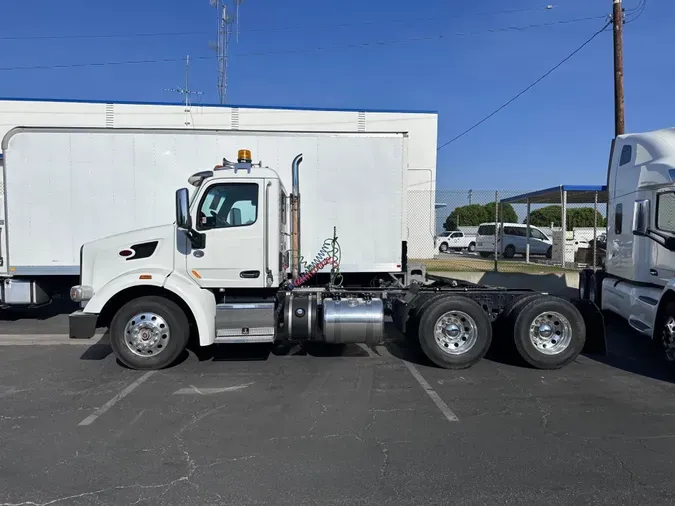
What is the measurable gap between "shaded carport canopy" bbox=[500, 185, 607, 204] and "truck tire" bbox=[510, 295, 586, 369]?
11.1 metres

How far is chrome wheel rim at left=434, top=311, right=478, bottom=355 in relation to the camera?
7152 mm

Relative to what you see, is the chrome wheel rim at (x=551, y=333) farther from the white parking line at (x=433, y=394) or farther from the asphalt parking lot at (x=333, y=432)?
the white parking line at (x=433, y=394)

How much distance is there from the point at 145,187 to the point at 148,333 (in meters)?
3.68

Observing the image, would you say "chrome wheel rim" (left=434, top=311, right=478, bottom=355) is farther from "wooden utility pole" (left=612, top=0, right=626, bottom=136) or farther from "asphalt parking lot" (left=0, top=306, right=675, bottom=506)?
"wooden utility pole" (left=612, top=0, right=626, bottom=136)

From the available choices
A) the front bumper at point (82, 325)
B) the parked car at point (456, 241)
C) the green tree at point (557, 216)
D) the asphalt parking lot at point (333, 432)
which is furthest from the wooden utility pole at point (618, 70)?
the green tree at point (557, 216)

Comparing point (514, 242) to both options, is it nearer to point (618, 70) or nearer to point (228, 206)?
point (618, 70)

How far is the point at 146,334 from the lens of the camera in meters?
6.91

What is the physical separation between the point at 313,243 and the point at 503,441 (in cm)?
567

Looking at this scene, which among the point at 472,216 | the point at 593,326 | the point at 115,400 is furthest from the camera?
the point at 472,216

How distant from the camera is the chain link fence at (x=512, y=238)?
15.0 m

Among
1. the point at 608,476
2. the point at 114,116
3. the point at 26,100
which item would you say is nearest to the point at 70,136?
the point at 608,476

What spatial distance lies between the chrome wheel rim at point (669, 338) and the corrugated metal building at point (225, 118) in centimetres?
1809

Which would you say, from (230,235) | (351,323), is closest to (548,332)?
(351,323)

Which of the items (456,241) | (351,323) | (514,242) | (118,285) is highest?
(514,242)
